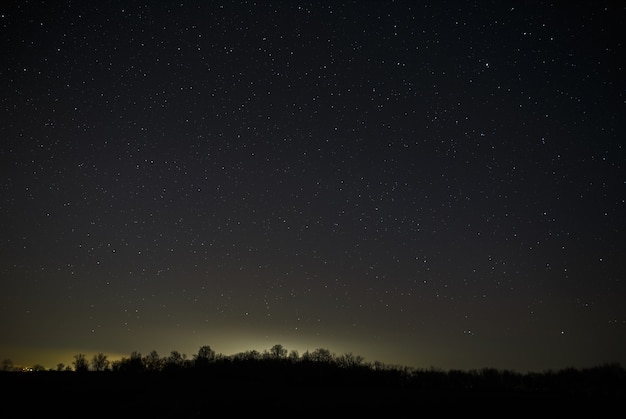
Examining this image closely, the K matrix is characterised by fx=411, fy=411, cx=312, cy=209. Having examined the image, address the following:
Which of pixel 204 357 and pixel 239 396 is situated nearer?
pixel 239 396

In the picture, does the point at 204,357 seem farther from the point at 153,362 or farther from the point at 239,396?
the point at 239,396

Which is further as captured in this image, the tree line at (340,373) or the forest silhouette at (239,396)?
the tree line at (340,373)

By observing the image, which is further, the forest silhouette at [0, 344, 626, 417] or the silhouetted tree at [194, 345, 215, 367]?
the silhouetted tree at [194, 345, 215, 367]

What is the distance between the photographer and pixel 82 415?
1978cm

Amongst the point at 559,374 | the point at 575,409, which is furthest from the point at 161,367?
the point at 559,374

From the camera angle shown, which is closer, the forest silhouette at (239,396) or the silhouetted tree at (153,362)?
the forest silhouette at (239,396)

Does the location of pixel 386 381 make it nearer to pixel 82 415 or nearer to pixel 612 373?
pixel 612 373

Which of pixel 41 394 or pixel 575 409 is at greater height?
pixel 41 394

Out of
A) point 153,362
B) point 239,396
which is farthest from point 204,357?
point 239,396

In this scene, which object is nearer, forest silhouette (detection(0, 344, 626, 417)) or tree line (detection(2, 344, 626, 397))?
forest silhouette (detection(0, 344, 626, 417))

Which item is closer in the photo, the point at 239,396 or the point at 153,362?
the point at 239,396

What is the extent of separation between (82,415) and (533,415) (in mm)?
26135

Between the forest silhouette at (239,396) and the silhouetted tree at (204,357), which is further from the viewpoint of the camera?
the silhouetted tree at (204,357)

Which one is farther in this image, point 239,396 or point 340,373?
point 340,373
